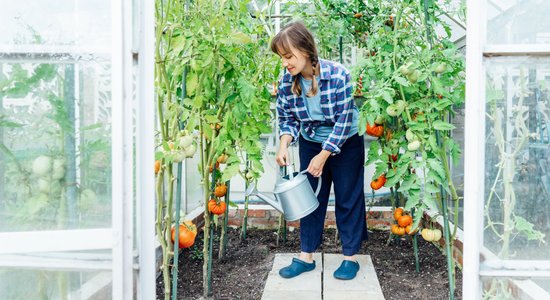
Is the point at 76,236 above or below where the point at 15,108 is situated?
below

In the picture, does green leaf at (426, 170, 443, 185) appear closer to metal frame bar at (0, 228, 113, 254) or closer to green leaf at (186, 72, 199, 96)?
green leaf at (186, 72, 199, 96)

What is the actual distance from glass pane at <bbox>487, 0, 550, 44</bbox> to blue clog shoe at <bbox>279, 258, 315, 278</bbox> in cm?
139

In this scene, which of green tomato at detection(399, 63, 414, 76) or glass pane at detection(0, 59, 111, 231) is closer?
glass pane at detection(0, 59, 111, 231)

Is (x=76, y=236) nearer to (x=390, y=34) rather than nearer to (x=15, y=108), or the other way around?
(x=15, y=108)

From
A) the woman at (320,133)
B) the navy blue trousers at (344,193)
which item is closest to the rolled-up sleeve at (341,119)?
the woman at (320,133)

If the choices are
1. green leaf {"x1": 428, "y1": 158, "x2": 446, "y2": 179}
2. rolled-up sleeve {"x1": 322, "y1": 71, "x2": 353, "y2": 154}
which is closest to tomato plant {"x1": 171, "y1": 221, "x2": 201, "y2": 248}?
rolled-up sleeve {"x1": 322, "y1": 71, "x2": 353, "y2": 154}

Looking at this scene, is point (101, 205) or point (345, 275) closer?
point (101, 205)

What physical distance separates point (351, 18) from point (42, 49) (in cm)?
177

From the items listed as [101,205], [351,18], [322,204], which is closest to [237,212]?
[322,204]

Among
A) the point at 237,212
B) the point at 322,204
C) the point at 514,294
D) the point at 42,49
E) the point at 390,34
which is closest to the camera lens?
the point at 42,49

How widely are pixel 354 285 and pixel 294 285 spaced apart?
261mm

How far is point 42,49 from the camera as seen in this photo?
112cm

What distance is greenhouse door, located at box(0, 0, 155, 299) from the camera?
1.11m

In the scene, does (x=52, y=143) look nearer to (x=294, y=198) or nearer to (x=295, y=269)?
(x=294, y=198)
